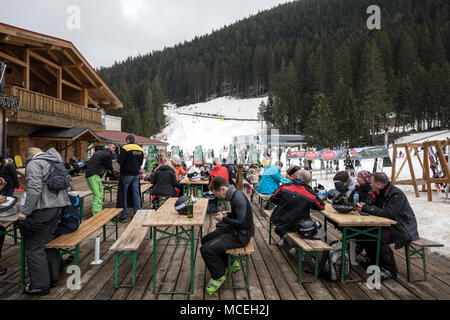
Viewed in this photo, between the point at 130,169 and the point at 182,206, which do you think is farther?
the point at 130,169

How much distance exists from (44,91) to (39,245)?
1670cm

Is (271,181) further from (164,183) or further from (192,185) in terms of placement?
(164,183)

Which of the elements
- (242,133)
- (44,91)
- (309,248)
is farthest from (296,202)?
(242,133)

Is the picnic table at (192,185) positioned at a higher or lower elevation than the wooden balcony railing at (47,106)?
lower

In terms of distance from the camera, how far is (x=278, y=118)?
49469 mm

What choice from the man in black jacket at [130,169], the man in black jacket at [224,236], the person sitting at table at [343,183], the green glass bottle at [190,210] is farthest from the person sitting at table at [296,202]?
the man in black jacket at [130,169]

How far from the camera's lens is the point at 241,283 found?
3.45 meters

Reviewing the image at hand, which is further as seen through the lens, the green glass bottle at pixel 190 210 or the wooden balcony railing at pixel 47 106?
the wooden balcony railing at pixel 47 106

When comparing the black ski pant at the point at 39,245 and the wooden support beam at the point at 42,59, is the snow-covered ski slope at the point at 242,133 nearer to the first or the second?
the black ski pant at the point at 39,245

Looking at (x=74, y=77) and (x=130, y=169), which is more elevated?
(x=74, y=77)

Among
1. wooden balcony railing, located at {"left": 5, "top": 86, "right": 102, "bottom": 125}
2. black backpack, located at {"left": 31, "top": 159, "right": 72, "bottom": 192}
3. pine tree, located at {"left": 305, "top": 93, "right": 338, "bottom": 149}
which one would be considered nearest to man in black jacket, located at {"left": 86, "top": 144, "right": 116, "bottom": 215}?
black backpack, located at {"left": 31, "top": 159, "right": 72, "bottom": 192}

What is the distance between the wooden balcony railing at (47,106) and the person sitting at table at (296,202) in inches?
443

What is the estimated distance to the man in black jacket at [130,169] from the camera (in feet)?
19.4
